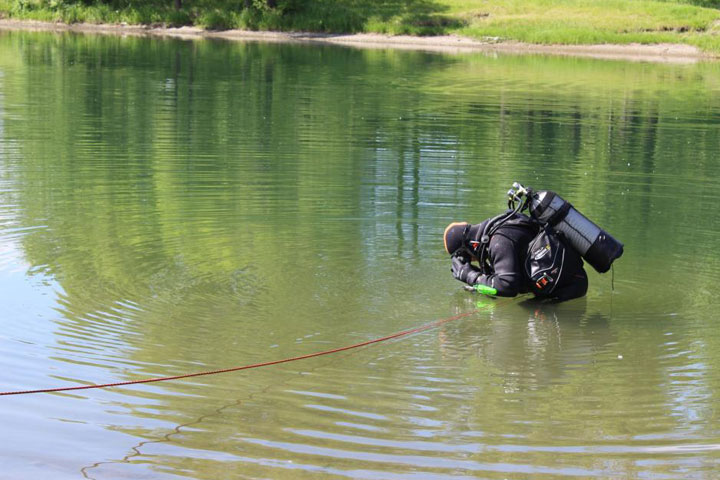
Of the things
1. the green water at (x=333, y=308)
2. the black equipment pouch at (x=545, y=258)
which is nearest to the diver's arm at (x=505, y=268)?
the black equipment pouch at (x=545, y=258)

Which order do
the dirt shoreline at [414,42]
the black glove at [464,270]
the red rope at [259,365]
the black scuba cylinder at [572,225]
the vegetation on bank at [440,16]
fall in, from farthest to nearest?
the vegetation on bank at [440,16] → the dirt shoreline at [414,42] → the black glove at [464,270] → the black scuba cylinder at [572,225] → the red rope at [259,365]

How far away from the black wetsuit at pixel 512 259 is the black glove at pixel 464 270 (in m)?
0.07

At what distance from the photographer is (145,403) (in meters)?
6.69

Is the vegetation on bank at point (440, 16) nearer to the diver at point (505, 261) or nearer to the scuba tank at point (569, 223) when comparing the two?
the diver at point (505, 261)

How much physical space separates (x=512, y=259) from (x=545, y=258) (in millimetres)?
279

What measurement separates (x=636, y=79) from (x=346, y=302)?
2908 cm

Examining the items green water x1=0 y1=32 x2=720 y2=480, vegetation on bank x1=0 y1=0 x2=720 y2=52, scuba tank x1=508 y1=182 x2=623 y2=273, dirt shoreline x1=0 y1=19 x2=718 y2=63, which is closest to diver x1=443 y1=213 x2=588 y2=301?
scuba tank x1=508 y1=182 x2=623 y2=273

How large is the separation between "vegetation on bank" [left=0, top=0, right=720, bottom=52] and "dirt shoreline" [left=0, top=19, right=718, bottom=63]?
0.62 meters

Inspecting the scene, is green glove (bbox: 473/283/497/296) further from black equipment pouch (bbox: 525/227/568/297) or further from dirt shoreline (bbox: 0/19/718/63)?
dirt shoreline (bbox: 0/19/718/63)

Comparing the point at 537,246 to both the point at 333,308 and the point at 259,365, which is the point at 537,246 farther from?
the point at 259,365

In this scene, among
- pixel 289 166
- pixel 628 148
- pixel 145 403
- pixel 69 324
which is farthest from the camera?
pixel 628 148

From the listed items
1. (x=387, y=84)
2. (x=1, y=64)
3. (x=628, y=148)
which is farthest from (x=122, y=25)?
(x=628, y=148)

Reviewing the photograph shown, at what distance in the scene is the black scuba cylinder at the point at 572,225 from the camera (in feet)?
28.0

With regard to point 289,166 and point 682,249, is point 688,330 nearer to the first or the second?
point 682,249
